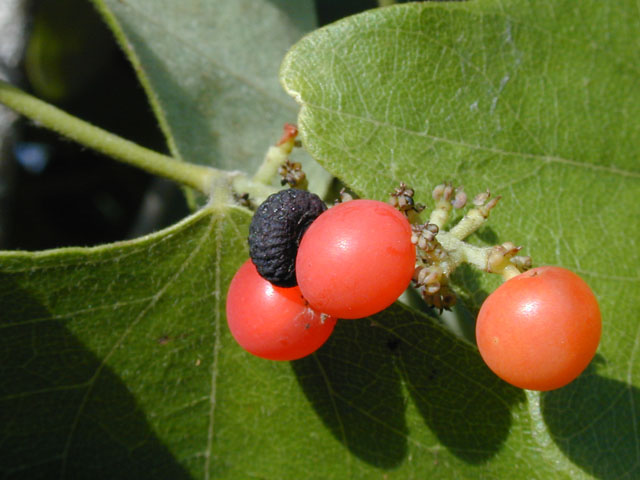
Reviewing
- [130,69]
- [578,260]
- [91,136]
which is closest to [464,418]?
[578,260]

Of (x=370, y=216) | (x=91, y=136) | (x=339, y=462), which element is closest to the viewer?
(x=370, y=216)

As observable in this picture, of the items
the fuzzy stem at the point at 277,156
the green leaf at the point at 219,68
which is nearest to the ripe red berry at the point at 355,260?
the fuzzy stem at the point at 277,156

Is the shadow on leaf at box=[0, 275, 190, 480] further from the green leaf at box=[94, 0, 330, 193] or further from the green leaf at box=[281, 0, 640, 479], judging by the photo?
the green leaf at box=[94, 0, 330, 193]

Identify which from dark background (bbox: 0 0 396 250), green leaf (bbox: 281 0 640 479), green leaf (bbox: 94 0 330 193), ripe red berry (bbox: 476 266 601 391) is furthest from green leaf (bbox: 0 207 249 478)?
dark background (bbox: 0 0 396 250)

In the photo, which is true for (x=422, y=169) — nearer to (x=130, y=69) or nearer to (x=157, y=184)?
(x=157, y=184)

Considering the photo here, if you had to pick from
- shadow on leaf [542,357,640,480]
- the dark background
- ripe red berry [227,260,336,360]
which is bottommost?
the dark background
